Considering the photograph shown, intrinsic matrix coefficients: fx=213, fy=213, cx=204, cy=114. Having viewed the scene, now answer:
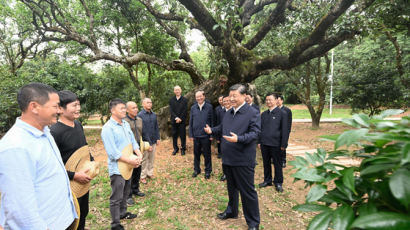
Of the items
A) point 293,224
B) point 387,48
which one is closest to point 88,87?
point 293,224

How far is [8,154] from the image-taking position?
146 cm

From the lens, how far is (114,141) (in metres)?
3.13

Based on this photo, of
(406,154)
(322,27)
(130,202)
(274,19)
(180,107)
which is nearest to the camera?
(406,154)

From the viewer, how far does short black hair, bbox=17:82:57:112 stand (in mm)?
1651

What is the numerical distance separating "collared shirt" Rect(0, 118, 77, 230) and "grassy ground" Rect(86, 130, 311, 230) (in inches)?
79.7

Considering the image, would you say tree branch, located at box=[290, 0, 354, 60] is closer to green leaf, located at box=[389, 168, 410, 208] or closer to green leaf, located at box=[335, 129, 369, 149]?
green leaf, located at box=[335, 129, 369, 149]

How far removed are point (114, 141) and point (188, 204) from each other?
2.05 meters

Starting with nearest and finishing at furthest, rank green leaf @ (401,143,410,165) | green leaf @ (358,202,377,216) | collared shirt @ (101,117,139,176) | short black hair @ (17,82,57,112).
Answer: green leaf @ (401,143,410,165), green leaf @ (358,202,377,216), short black hair @ (17,82,57,112), collared shirt @ (101,117,139,176)

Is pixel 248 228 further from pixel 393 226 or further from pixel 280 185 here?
pixel 393 226

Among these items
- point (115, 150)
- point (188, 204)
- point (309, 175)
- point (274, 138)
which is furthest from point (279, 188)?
point (309, 175)

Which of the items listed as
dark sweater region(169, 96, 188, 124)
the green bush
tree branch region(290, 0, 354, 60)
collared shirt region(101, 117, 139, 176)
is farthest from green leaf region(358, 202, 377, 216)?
dark sweater region(169, 96, 188, 124)

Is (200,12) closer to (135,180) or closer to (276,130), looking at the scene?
(276,130)

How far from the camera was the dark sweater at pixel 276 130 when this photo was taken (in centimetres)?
467

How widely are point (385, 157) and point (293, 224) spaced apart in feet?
10.9
